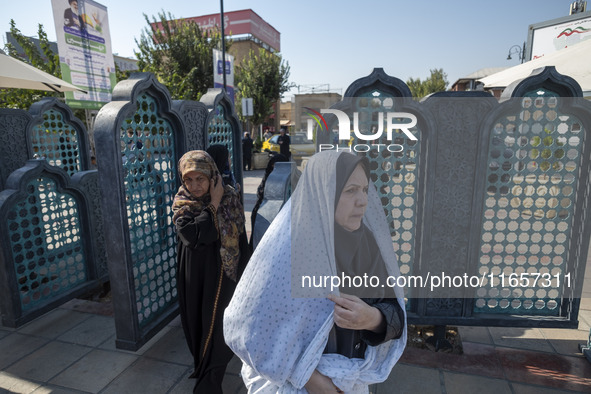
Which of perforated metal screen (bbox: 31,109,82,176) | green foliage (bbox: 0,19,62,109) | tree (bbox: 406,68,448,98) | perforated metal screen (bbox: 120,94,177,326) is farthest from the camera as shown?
tree (bbox: 406,68,448,98)

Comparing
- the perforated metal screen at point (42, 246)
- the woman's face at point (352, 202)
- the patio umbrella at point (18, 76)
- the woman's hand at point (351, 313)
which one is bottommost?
the perforated metal screen at point (42, 246)

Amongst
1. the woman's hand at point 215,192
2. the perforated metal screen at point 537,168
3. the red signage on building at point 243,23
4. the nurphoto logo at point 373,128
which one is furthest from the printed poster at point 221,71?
the red signage on building at point 243,23

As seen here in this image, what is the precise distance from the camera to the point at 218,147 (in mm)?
3262

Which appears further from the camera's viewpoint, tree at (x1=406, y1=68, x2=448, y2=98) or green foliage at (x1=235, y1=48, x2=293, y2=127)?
tree at (x1=406, y1=68, x2=448, y2=98)

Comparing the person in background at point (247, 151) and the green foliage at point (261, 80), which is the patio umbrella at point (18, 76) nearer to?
the person in background at point (247, 151)

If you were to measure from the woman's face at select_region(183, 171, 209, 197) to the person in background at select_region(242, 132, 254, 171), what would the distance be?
418 inches

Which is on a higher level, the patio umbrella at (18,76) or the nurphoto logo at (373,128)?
the patio umbrella at (18,76)

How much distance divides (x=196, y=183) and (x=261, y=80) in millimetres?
23918

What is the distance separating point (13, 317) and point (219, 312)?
2439mm

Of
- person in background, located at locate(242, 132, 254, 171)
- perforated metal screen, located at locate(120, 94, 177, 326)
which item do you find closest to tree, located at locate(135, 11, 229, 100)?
person in background, located at locate(242, 132, 254, 171)

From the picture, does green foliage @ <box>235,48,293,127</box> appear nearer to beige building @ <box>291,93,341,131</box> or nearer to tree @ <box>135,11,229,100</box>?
tree @ <box>135,11,229,100</box>

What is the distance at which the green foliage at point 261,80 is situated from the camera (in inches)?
965

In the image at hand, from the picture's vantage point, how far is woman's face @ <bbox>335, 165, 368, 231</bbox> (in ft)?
4.28

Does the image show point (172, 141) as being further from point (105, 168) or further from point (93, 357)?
point (93, 357)
